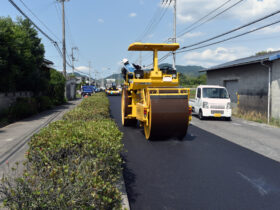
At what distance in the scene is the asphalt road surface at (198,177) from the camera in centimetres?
436

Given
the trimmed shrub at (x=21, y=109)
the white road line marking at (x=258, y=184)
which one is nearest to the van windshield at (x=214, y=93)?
the white road line marking at (x=258, y=184)

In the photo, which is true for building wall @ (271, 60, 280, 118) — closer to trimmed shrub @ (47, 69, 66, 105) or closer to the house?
the house

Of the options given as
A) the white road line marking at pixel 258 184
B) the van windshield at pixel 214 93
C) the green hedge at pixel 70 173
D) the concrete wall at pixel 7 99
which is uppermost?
the van windshield at pixel 214 93

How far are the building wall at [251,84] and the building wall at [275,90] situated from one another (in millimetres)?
744

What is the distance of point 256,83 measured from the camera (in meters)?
16.8

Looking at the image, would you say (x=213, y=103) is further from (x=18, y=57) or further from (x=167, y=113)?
(x=18, y=57)

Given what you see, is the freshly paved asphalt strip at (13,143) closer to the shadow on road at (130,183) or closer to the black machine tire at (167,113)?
the shadow on road at (130,183)

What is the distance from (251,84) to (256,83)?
21.9 inches

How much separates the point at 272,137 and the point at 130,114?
606cm

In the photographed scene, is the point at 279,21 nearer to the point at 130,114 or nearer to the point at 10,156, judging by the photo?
the point at 130,114

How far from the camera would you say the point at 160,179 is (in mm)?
5332

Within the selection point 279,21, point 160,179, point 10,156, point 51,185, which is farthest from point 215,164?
point 279,21

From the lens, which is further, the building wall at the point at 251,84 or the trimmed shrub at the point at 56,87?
the trimmed shrub at the point at 56,87

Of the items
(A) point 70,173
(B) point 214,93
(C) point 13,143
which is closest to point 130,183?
(A) point 70,173
